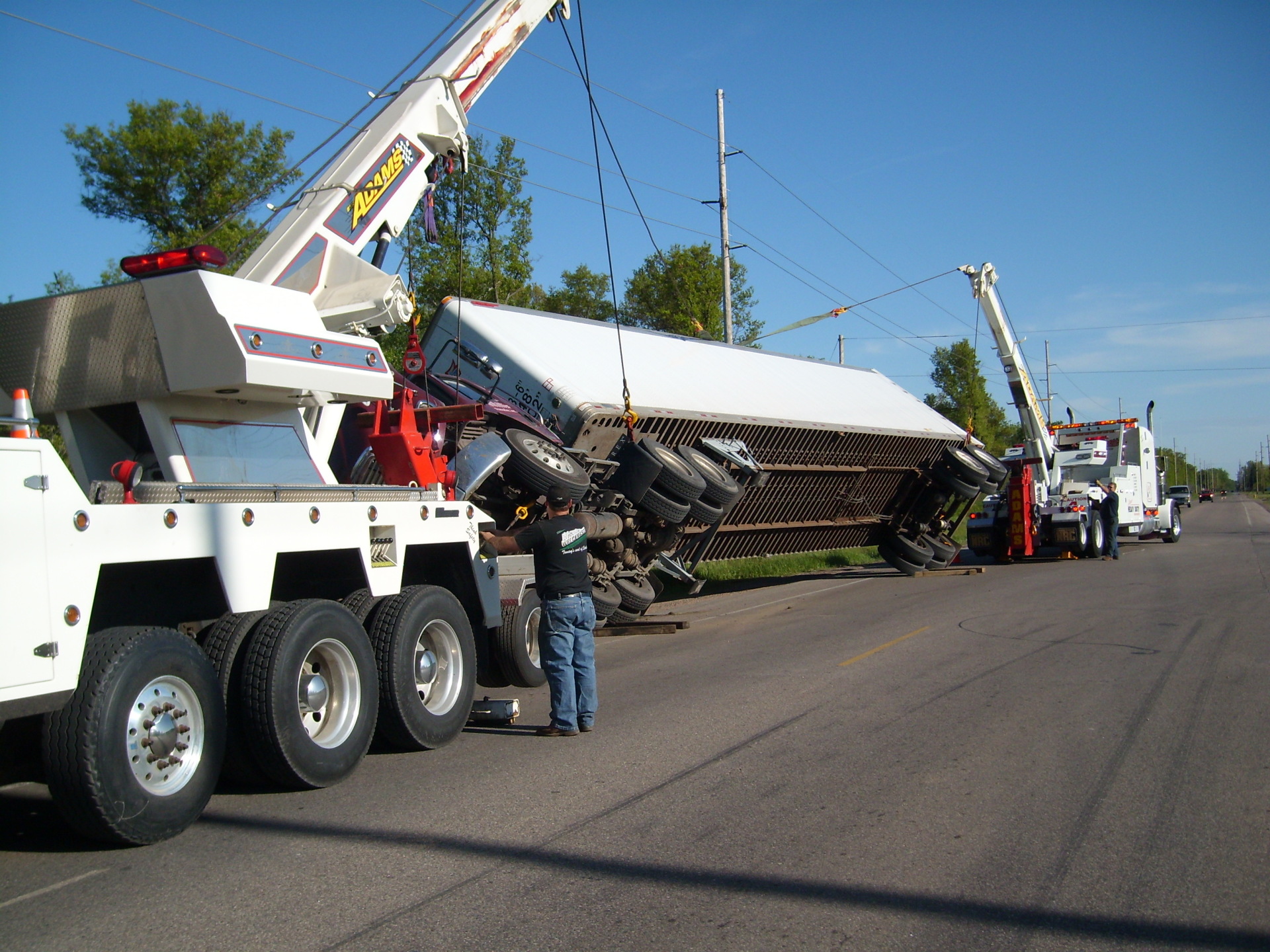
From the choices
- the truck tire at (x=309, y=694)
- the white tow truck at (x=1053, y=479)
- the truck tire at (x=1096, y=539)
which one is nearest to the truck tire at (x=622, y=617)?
the truck tire at (x=309, y=694)

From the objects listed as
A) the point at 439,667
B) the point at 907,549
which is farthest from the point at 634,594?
the point at 907,549

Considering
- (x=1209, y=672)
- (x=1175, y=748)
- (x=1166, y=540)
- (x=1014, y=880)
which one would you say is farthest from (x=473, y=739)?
(x=1166, y=540)

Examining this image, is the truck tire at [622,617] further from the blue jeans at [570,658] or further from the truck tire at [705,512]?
the blue jeans at [570,658]

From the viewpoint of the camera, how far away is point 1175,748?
643cm

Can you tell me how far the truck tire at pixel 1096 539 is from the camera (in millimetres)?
23797

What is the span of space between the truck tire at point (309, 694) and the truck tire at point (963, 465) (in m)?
15.6

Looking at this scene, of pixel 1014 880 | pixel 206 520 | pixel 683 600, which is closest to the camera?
pixel 1014 880

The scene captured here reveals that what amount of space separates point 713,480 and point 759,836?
7.65 m

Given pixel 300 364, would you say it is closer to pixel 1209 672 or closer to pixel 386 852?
pixel 386 852

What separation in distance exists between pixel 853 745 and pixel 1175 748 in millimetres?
1946

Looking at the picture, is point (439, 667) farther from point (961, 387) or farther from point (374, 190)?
point (961, 387)

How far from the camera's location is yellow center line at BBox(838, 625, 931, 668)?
9.84 m

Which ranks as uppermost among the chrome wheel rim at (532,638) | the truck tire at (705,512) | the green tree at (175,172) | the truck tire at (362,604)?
the green tree at (175,172)

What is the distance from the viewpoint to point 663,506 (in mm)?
11539
